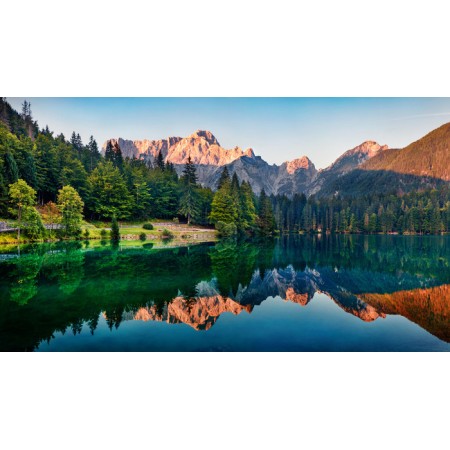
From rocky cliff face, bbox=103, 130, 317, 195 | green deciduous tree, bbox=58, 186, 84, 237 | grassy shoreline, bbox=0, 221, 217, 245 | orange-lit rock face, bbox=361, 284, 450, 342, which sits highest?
rocky cliff face, bbox=103, 130, 317, 195

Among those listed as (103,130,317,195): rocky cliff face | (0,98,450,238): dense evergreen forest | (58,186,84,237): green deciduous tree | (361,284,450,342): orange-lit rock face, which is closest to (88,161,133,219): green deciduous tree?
(0,98,450,238): dense evergreen forest

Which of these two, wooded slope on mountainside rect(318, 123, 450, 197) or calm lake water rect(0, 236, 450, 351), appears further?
wooded slope on mountainside rect(318, 123, 450, 197)

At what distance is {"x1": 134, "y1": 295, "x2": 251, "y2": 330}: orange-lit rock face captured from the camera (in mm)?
7523

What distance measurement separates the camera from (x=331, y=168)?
184m

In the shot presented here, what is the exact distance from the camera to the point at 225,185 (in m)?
41.2

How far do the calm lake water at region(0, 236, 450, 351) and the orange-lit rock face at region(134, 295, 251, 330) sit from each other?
0.03 metres

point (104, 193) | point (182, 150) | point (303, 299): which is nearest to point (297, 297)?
point (303, 299)

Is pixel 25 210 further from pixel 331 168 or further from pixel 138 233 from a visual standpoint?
pixel 331 168

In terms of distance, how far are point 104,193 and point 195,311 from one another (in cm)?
3379

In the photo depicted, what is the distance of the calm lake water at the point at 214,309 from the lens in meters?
6.48

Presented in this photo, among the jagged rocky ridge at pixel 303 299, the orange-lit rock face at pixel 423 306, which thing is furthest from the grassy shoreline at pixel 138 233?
the orange-lit rock face at pixel 423 306

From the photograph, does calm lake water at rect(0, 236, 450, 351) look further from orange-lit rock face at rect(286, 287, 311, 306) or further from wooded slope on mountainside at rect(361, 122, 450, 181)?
wooded slope on mountainside at rect(361, 122, 450, 181)

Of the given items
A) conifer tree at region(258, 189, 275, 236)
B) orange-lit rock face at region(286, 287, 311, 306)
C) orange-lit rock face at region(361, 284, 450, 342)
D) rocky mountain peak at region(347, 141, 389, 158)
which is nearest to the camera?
orange-lit rock face at region(361, 284, 450, 342)

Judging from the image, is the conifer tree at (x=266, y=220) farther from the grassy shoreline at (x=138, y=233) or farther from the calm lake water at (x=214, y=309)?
the calm lake water at (x=214, y=309)
